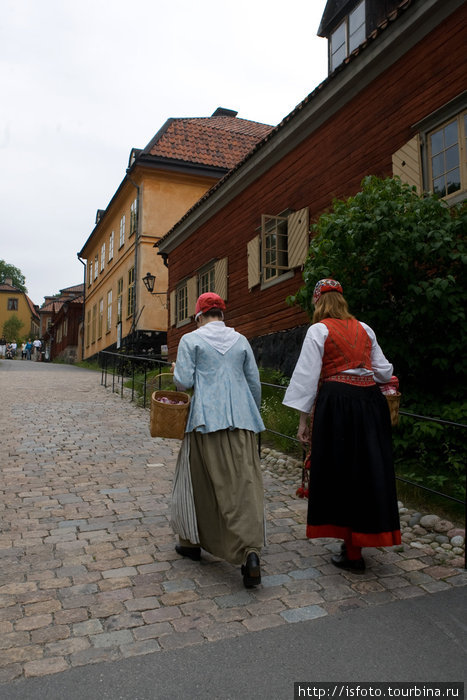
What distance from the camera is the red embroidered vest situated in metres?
3.43

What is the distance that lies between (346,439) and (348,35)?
10534 millimetres

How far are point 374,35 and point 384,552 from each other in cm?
745

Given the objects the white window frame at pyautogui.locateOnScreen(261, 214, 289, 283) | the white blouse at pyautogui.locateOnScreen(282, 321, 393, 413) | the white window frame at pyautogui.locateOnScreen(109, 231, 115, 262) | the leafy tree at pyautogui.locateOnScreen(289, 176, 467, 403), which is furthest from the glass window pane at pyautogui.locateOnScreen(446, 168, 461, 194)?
the white window frame at pyautogui.locateOnScreen(109, 231, 115, 262)

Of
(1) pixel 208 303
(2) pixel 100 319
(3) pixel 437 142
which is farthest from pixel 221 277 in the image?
(2) pixel 100 319

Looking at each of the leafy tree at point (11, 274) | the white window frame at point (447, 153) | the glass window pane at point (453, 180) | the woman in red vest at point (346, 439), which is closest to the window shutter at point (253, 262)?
the white window frame at point (447, 153)

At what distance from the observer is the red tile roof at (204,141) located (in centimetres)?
2150

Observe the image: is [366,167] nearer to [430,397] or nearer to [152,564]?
[430,397]

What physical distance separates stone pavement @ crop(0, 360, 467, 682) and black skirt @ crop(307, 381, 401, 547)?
32 cm

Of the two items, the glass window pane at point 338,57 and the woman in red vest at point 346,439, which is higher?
the glass window pane at point 338,57

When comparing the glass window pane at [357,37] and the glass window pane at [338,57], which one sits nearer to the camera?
the glass window pane at [357,37]

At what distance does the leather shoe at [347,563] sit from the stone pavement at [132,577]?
0.15 feet

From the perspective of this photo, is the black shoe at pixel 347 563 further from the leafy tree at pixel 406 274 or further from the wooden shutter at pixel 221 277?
the wooden shutter at pixel 221 277

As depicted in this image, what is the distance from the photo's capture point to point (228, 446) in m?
3.43

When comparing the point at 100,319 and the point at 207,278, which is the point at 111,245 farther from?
the point at 207,278
